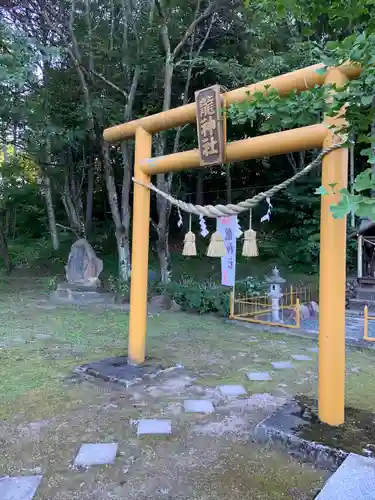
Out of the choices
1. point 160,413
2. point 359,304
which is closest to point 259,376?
point 160,413

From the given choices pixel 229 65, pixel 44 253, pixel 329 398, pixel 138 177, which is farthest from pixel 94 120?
pixel 329 398

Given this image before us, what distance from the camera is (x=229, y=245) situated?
8156 millimetres

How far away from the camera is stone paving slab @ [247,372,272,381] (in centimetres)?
482

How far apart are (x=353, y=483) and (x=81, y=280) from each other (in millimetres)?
10715

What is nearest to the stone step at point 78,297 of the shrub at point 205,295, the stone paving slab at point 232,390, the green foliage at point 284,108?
the shrub at point 205,295

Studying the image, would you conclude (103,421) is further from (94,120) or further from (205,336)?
(94,120)

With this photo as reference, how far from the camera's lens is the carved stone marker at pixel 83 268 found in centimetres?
1205

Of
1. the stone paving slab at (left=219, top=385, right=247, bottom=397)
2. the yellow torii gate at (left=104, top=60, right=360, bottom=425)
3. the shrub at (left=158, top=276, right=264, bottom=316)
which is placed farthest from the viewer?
the shrub at (left=158, top=276, right=264, bottom=316)

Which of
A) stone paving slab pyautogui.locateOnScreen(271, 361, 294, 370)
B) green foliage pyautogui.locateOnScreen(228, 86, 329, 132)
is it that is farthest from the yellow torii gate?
stone paving slab pyautogui.locateOnScreen(271, 361, 294, 370)

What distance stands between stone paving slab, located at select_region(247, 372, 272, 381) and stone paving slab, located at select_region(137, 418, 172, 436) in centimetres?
159

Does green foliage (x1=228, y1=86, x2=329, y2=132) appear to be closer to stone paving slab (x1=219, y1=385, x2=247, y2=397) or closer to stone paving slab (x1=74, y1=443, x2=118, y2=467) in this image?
stone paving slab (x1=74, y1=443, x2=118, y2=467)

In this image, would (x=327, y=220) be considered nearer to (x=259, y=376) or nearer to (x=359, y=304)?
(x=259, y=376)

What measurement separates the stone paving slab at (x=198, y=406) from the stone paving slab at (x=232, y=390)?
0.32 meters

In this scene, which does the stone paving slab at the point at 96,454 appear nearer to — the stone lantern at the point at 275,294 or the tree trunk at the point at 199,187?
the stone lantern at the point at 275,294
